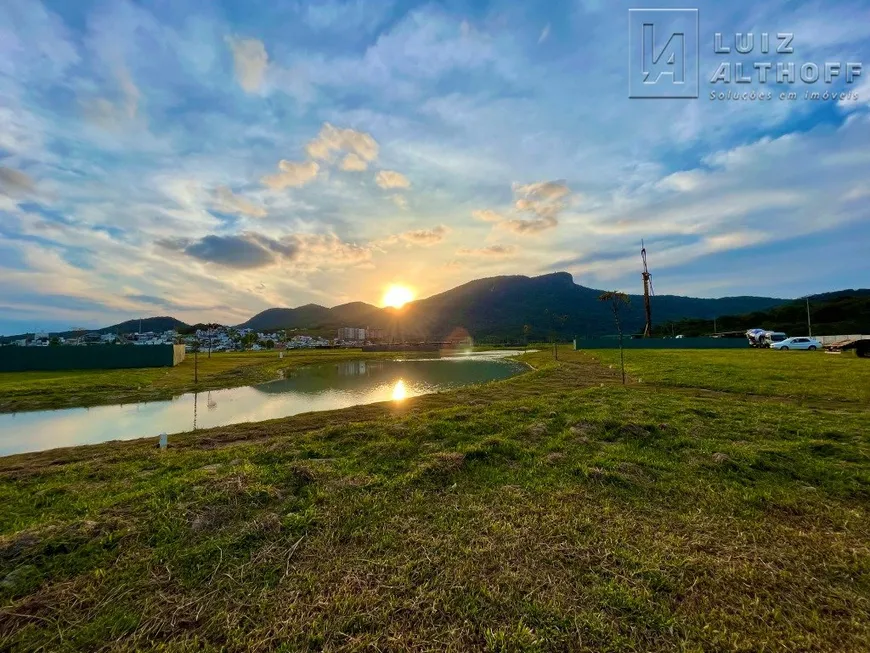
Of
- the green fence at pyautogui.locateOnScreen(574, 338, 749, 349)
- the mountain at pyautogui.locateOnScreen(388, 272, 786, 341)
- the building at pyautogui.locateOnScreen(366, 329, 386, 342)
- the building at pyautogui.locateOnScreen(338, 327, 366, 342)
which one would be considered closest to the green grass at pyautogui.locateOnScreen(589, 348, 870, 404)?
the green fence at pyautogui.locateOnScreen(574, 338, 749, 349)

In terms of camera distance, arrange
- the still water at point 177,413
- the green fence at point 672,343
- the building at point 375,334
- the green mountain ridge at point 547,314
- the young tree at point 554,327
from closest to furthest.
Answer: the still water at point 177,413
the young tree at point 554,327
the green fence at point 672,343
the green mountain ridge at point 547,314
the building at point 375,334

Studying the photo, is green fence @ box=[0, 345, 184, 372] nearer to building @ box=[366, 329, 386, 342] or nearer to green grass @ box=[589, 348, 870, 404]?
green grass @ box=[589, 348, 870, 404]

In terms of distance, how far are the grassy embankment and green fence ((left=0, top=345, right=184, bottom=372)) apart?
3362 centimetres

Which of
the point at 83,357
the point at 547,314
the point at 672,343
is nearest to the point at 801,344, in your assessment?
the point at 672,343

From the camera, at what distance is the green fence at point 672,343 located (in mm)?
52319

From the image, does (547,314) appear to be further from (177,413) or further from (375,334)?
(177,413)

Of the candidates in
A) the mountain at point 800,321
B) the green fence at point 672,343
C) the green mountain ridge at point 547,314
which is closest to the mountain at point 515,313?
the green mountain ridge at point 547,314

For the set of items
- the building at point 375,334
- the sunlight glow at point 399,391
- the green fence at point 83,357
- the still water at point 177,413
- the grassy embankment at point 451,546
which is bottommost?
the sunlight glow at point 399,391

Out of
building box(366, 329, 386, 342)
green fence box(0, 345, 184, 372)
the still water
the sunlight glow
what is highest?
building box(366, 329, 386, 342)

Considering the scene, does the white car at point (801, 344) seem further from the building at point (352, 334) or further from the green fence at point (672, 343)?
the building at point (352, 334)

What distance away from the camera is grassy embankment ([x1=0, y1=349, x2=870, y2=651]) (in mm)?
3256

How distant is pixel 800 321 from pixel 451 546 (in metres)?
110

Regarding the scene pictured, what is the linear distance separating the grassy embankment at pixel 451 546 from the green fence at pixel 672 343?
50.0 metres

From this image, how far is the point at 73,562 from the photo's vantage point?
4.16 metres
